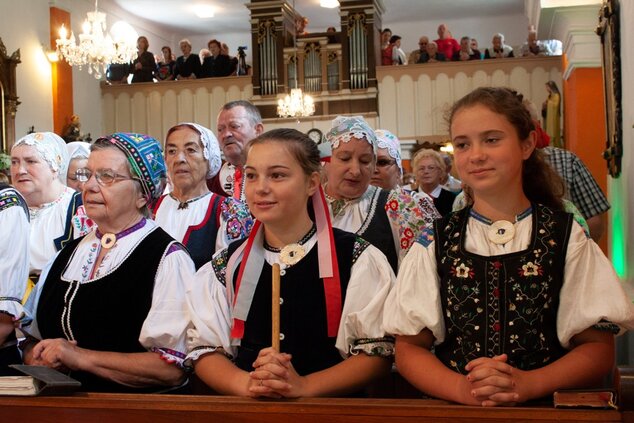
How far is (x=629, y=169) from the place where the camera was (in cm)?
432

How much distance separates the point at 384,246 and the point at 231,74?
12445 mm

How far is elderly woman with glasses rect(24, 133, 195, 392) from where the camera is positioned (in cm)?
250

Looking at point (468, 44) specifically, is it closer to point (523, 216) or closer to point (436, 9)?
point (436, 9)

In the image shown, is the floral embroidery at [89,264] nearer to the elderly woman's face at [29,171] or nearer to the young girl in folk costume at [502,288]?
the young girl in folk costume at [502,288]

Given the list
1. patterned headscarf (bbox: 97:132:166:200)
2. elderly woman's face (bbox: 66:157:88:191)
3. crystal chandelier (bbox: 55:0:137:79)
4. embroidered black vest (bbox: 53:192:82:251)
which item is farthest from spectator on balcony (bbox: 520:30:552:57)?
patterned headscarf (bbox: 97:132:166:200)

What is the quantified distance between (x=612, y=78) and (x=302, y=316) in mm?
3062

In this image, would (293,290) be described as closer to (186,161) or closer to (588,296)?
(588,296)

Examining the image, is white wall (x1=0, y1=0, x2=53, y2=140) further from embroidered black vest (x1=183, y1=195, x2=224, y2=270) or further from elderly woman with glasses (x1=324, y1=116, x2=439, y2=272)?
elderly woman with glasses (x1=324, y1=116, x2=439, y2=272)

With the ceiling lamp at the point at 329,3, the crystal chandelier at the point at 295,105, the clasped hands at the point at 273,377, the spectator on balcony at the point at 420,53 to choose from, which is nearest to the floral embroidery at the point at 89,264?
the clasped hands at the point at 273,377

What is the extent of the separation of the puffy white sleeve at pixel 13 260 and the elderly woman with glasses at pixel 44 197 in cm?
101

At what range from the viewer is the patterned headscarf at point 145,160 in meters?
2.75

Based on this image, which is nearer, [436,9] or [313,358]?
[313,358]

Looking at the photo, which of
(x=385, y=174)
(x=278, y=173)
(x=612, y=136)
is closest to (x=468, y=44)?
(x=612, y=136)

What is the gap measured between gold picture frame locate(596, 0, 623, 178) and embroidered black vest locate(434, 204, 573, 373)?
2645 mm
